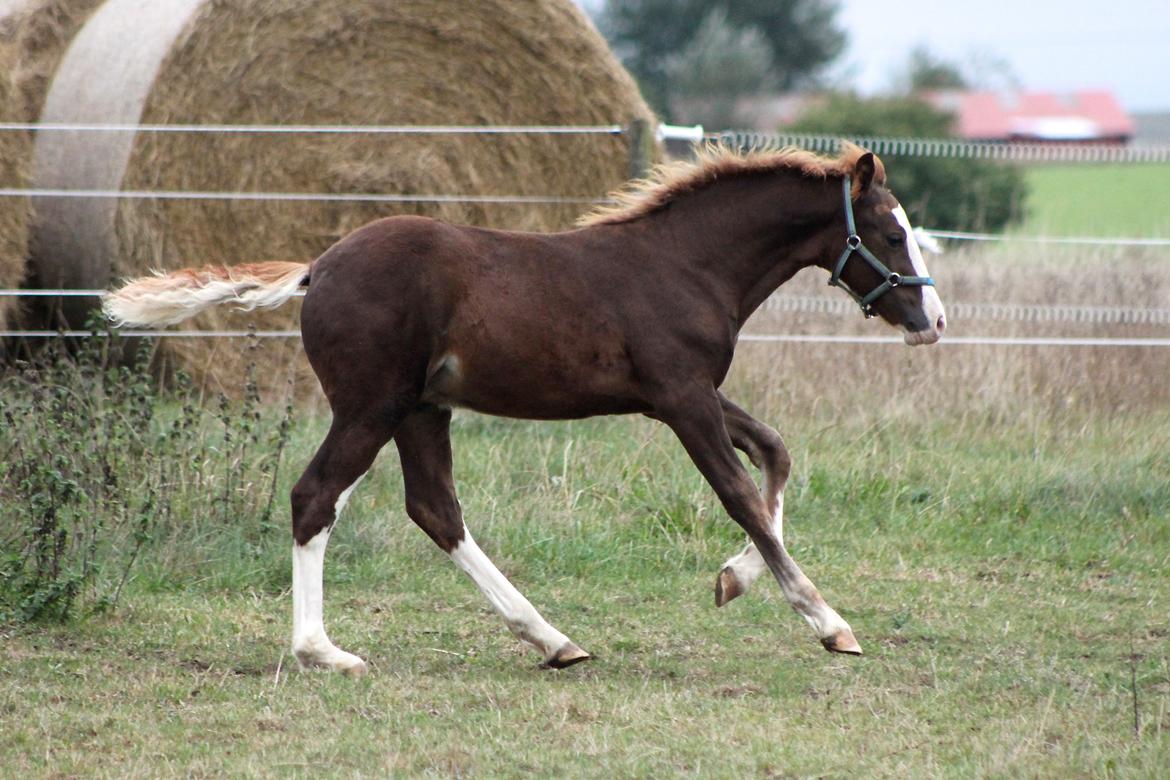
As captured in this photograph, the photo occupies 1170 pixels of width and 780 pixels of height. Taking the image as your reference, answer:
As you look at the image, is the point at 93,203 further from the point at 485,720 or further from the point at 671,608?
the point at 485,720

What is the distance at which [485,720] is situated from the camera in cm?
452

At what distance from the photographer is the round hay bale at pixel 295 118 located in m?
8.12

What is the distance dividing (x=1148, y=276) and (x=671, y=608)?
5.59 m

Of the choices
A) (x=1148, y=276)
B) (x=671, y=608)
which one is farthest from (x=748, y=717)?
(x=1148, y=276)

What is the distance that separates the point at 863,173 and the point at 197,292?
2.43 m

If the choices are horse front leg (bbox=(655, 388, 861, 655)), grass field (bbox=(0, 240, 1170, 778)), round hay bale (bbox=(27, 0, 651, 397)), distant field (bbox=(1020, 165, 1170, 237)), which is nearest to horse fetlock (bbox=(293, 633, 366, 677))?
grass field (bbox=(0, 240, 1170, 778))

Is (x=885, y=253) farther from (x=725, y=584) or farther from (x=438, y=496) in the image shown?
(x=438, y=496)

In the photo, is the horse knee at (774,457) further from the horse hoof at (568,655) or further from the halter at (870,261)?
the horse hoof at (568,655)

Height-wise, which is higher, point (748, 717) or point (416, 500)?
point (416, 500)

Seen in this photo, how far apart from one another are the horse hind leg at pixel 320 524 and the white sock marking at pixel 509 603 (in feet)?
1.74

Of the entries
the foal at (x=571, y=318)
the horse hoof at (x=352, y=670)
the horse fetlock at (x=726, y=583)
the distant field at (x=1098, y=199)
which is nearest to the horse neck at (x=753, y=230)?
the foal at (x=571, y=318)

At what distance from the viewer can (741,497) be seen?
510cm

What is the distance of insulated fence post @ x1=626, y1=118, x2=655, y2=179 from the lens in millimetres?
8695

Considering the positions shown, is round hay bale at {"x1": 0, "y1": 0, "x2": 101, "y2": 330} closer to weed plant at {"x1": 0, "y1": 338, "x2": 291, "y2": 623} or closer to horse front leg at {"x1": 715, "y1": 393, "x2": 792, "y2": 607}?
weed plant at {"x1": 0, "y1": 338, "x2": 291, "y2": 623}
